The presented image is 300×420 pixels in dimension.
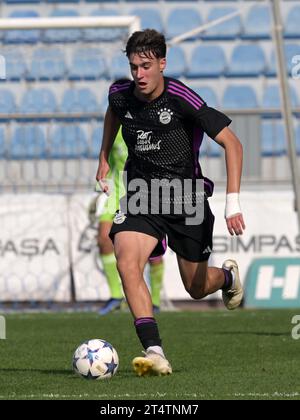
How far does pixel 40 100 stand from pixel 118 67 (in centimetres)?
120

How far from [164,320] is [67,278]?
221 centimetres

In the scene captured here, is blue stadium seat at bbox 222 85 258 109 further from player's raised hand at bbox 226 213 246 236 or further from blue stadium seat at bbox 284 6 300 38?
player's raised hand at bbox 226 213 246 236

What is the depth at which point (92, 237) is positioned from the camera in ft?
43.1

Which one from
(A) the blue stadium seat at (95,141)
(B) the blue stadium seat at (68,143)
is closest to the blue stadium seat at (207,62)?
(A) the blue stadium seat at (95,141)

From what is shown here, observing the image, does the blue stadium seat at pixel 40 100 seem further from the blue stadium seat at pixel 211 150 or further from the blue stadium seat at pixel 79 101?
the blue stadium seat at pixel 211 150

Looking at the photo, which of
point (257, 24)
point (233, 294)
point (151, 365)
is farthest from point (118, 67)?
point (151, 365)

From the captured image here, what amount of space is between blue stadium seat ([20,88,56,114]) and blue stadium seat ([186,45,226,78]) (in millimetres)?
2557

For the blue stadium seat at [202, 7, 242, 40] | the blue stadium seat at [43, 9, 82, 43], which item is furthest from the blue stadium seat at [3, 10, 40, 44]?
the blue stadium seat at [202, 7, 242, 40]

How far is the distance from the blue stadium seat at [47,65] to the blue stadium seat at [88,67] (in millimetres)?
162

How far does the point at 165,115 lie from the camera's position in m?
6.72

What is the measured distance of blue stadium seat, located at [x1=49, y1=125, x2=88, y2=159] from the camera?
13.7 metres

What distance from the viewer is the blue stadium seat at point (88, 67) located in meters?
14.9

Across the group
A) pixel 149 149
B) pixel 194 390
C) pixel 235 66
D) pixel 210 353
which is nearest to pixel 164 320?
pixel 210 353
